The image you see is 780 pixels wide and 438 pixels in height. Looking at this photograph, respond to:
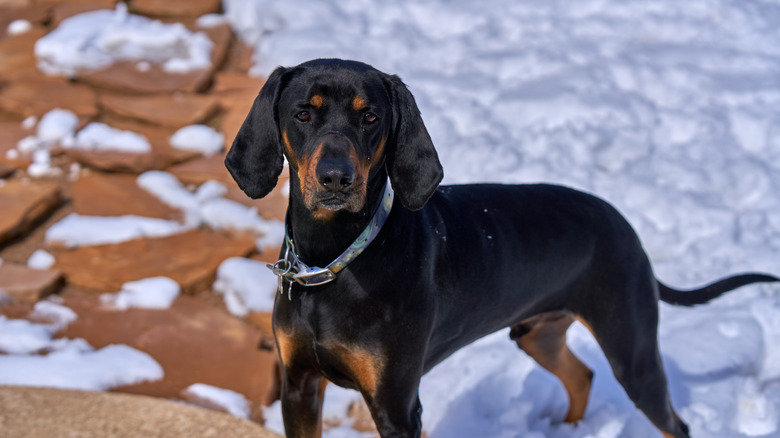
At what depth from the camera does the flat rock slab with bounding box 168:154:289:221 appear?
4.55m

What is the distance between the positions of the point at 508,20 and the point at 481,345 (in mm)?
3277

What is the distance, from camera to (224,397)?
11.1ft

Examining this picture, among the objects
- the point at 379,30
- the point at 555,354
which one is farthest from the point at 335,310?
the point at 379,30

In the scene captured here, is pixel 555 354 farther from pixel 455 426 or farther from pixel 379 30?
pixel 379 30

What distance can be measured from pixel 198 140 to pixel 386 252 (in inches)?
116

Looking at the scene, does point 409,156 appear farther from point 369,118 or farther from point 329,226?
point 329,226

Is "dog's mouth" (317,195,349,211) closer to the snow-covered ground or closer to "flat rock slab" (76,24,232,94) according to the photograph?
the snow-covered ground

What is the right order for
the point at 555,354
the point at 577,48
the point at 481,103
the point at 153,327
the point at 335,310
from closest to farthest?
the point at 335,310
the point at 555,354
the point at 153,327
the point at 481,103
the point at 577,48

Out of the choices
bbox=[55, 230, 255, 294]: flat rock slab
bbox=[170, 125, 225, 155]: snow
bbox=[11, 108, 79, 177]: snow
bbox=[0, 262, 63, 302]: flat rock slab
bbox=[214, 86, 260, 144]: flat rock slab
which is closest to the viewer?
bbox=[0, 262, 63, 302]: flat rock slab

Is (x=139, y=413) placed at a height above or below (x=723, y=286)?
below

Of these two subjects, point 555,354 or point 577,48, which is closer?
point 555,354

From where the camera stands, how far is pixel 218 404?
3.36 metres

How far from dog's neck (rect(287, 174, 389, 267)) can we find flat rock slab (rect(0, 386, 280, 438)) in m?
1.02

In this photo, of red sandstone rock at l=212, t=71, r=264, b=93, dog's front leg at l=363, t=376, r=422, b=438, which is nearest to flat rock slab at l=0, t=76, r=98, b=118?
red sandstone rock at l=212, t=71, r=264, b=93
